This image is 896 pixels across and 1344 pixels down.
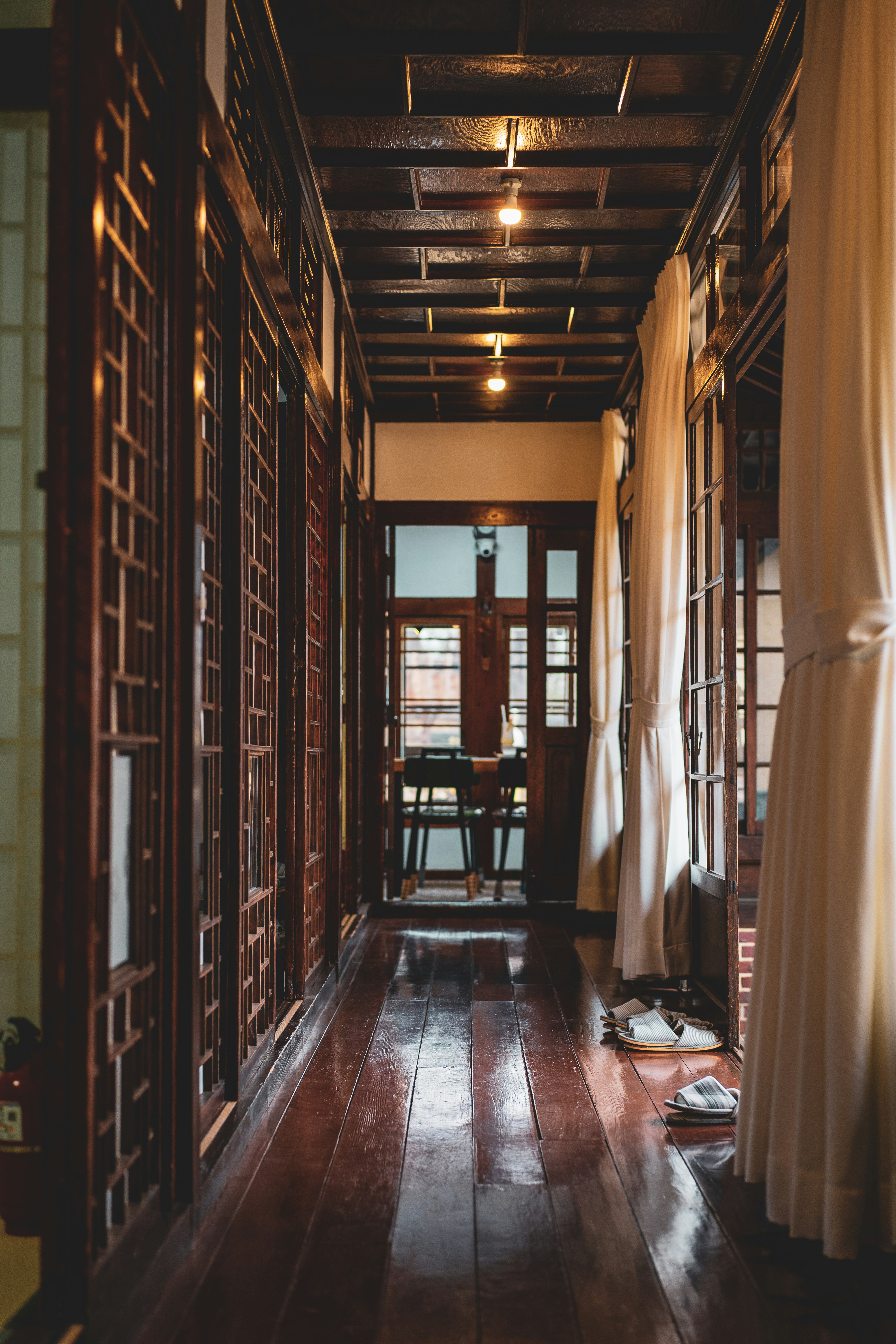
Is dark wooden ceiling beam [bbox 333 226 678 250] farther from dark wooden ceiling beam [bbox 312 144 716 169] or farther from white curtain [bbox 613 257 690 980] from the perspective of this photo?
dark wooden ceiling beam [bbox 312 144 716 169]

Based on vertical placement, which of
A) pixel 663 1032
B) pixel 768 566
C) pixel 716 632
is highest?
pixel 768 566

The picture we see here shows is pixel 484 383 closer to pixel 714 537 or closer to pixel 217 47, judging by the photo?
pixel 714 537

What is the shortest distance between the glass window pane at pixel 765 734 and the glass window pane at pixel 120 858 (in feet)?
7.90

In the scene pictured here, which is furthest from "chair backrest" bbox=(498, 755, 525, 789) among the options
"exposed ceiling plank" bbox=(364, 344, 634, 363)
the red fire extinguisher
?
the red fire extinguisher

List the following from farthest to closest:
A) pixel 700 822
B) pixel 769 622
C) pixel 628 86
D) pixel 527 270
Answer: pixel 769 622, pixel 527 270, pixel 700 822, pixel 628 86

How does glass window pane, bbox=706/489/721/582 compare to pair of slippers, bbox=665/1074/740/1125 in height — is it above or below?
above

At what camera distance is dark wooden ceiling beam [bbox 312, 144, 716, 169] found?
367cm

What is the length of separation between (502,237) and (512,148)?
70cm

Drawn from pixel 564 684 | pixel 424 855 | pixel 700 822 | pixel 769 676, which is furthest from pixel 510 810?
pixel 700 822

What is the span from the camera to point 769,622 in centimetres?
693

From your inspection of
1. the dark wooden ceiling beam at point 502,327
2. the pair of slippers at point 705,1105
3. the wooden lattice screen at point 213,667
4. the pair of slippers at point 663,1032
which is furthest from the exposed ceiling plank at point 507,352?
the pair of slippers at point 705,1105

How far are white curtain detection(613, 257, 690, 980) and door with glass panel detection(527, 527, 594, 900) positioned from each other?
70.5 inches

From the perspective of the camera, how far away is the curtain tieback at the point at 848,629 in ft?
6.48

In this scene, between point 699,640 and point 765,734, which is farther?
point 765,734
